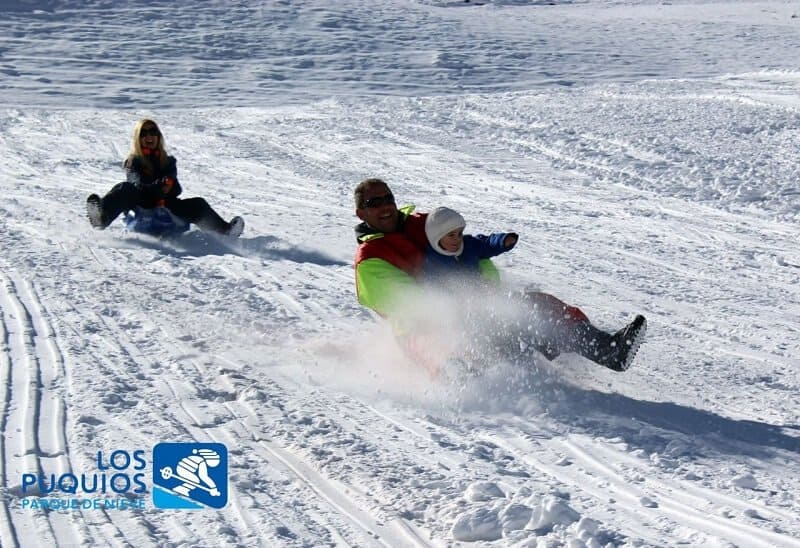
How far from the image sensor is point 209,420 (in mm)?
4934

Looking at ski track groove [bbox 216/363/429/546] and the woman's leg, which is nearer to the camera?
ski track groove [bbox 216/363/429/546]

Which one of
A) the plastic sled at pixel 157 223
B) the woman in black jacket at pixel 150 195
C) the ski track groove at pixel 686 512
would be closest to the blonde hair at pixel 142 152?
the woman in black jacket at pixel 150 195

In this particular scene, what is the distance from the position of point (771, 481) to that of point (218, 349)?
3.07 metres

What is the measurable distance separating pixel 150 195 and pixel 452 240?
4.37 m

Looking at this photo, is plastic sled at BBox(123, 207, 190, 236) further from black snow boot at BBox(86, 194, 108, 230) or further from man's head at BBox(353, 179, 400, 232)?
man's head at BBox(353, 179, 400, 232)

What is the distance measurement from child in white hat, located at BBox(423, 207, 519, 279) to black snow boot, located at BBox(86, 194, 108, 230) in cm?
424

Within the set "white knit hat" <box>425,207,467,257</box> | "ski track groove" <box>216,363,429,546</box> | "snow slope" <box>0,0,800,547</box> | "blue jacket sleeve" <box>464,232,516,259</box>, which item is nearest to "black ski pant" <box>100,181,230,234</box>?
"snow slope" <box>0,0,800,547</box>

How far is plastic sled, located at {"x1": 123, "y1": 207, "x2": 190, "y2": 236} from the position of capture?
913 centimetres

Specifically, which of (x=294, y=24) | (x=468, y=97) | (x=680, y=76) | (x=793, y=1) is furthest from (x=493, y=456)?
(x=793, y=1)

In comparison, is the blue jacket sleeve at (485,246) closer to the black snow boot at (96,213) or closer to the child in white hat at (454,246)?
the child in white hat at (454,246)

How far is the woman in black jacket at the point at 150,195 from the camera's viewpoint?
29.8ft

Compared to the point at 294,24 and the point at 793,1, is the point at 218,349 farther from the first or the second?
the point at 793,1

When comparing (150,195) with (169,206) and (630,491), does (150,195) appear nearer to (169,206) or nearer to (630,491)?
(169,206)

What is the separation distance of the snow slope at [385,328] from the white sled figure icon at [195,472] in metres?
0.11
